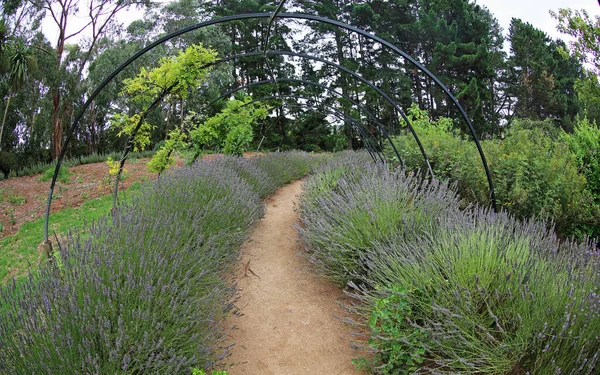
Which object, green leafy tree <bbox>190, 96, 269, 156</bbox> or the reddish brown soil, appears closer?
green leafy tree <bbox>190, 96, 269, 156</bbox>

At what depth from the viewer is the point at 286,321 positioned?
3047mm

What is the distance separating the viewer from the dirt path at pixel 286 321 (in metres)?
2.50

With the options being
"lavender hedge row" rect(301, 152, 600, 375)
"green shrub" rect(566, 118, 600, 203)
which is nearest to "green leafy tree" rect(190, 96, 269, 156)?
"lavender hedge row" rect(301, 152, 600, 375)

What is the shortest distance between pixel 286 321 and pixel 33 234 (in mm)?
6306

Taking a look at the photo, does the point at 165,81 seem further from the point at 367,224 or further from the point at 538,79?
the point at 538,79

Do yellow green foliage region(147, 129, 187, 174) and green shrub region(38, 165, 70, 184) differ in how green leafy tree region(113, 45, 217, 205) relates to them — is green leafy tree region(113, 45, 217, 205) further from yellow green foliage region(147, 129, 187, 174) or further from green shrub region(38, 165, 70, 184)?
green shrub region(38, 165, 70, 184)

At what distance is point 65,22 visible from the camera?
17328 mm

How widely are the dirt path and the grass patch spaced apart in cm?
246

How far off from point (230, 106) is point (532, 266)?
7260 mm

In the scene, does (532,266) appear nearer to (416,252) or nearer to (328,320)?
(416,252)

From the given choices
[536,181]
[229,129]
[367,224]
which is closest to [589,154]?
[536,181]

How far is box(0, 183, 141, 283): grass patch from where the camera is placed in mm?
5402

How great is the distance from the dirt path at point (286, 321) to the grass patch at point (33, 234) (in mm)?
2462

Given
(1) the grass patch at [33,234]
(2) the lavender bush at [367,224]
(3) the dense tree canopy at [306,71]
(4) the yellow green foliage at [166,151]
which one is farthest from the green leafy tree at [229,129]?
(3) the dense tree canopy at [306,71]
